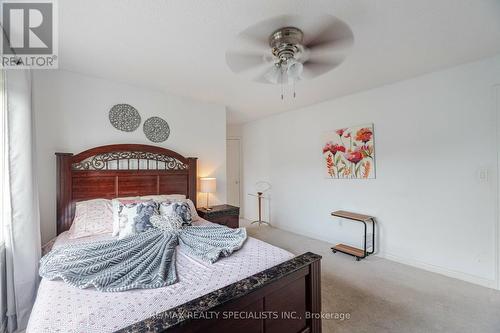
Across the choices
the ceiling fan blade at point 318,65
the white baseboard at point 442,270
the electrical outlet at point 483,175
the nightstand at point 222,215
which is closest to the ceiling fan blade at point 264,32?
the ceiling fan blade at point 318,65

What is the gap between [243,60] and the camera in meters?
1.79

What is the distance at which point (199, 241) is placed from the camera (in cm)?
197

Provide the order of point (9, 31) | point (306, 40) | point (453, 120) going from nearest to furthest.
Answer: point (306, 40), point (9, 31), point (453, 120)

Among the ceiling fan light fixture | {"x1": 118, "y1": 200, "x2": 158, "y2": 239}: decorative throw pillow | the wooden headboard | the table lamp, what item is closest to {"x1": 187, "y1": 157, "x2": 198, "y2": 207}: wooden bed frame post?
Result: the wooden headboard

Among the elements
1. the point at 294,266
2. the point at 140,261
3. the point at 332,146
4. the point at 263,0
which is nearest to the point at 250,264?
the point at 294,266

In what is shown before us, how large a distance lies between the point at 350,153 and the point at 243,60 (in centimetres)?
254

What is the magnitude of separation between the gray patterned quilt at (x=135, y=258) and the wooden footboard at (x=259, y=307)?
397 mm

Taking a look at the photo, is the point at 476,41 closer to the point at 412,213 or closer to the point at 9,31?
the point at 412,213

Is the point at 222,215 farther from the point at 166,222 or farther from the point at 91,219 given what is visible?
the point at 91,219

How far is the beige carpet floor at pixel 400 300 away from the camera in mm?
1832

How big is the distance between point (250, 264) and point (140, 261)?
2.61ft

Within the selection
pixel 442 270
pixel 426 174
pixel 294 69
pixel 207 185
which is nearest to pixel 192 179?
pixel 207 185

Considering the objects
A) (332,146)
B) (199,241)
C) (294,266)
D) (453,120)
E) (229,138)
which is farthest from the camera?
(229,138)

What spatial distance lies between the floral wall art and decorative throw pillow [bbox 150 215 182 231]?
2.70m
